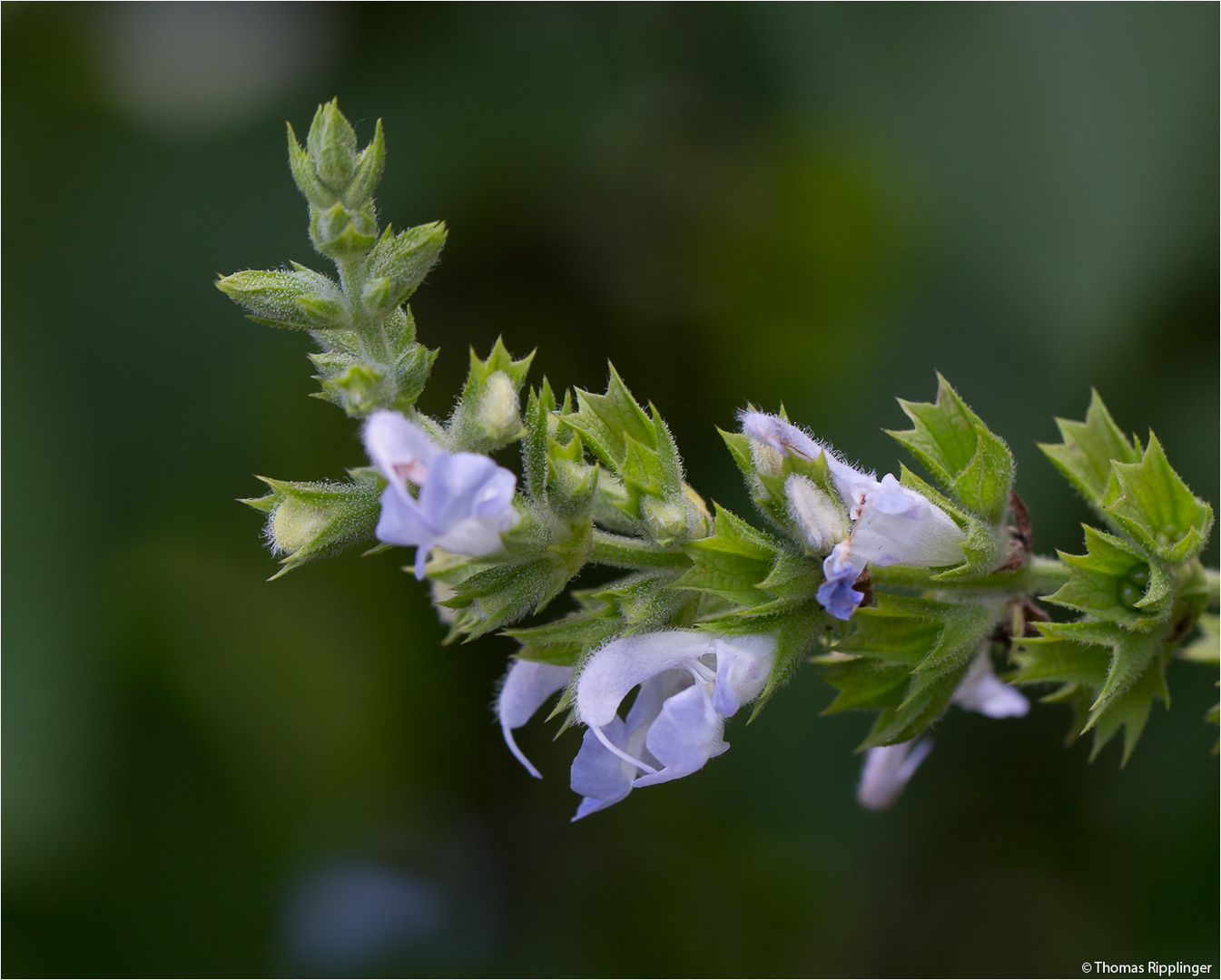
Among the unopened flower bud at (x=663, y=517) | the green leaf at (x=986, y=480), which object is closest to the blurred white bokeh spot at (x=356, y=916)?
the unopened flower bud at (x=663, y=517)

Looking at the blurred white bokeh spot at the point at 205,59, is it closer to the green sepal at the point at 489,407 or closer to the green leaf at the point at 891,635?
the green sepal at the point at 489,407

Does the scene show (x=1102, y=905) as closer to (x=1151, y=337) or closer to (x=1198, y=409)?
(x=1198, y=409)

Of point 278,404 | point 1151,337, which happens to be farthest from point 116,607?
point 1151,337

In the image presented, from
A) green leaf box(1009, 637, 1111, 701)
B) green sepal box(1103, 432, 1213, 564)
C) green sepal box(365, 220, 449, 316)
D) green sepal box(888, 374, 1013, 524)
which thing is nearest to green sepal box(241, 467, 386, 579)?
green sepal box(365, 220, 449, 316)

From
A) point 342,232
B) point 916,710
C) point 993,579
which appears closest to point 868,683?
point 916,710

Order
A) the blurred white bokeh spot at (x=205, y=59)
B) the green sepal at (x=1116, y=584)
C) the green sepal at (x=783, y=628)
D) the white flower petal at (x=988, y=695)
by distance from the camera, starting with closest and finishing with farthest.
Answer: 1. the green sepal at (x=783, y=628)
2. the green sepal at (x=1116, y=584)
3. the white flower petal at (x=988, y=695)
4. the blurred white bokeh spot at (x=205, y=59)

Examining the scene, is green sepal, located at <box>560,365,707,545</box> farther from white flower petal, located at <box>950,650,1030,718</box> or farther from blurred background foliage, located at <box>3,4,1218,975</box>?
blurred background foliage, located at <box>3,4,1218,975</box>

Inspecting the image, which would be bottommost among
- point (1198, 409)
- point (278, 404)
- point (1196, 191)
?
point (278, 404)
